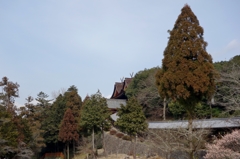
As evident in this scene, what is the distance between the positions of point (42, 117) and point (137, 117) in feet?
64.4

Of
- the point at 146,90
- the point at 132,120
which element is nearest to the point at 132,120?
the point at 132,120

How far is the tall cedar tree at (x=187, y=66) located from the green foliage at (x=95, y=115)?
10398 mm

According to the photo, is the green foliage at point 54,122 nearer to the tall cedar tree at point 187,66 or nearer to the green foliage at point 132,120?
the green foliage at point 132,120

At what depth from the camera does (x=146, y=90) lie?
91.2 feet

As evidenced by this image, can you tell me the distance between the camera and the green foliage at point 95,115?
22.6 meters

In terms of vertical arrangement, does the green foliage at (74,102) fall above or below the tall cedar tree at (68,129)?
above

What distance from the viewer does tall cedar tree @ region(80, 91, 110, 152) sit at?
22641 millimetres

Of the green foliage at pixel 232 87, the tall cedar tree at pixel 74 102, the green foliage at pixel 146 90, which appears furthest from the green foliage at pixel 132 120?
the tall cedar tree at pixel 74 102

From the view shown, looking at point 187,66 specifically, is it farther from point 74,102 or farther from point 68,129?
point 74,102

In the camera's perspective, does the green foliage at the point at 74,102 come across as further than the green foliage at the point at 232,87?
Yes

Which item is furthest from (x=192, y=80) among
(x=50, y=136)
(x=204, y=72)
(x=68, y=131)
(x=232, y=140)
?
(x=50, y=136)

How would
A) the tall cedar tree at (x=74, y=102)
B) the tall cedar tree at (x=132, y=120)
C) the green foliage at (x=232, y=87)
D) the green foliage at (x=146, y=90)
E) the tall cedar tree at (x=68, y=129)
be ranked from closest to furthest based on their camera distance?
the green foliage at (x=232, y=87)
the tall cedar tree at (x=132, y=120)
the tall cedar tree at (x=68, y=129)
the green foliage at (x=146, y=90)
the tall cedar tree at (x=74, y=102)

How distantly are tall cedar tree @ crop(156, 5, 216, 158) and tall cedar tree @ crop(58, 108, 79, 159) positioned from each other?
16.4 metres

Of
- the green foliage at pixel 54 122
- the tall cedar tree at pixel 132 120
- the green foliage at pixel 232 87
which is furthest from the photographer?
the green foliage at pixel 54 122
